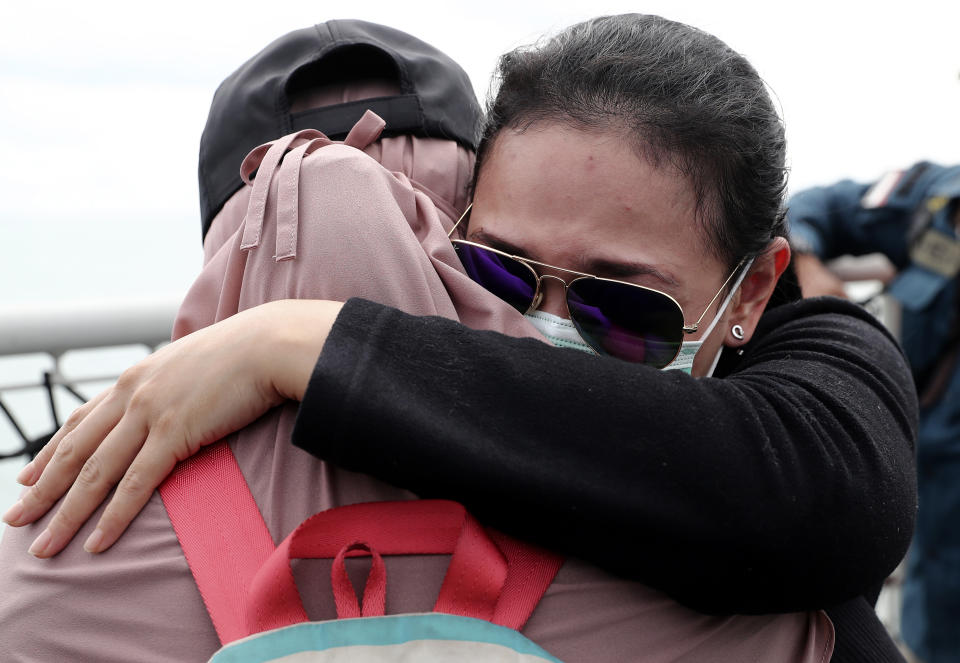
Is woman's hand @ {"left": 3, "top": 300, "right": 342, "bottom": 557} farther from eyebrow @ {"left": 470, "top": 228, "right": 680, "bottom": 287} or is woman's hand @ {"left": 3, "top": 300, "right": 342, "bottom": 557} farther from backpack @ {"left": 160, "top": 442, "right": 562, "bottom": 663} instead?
eyebrow @ {"left": 470, "top": 228, "right": 680, "bottom": 287}

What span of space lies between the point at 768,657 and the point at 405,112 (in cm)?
100

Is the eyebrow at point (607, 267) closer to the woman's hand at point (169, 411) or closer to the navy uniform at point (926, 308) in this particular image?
the woman's hand at point (169, 411)

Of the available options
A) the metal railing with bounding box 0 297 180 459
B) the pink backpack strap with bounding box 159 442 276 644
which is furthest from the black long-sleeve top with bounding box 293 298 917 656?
the metal railing with bounding box 0 297 180 459

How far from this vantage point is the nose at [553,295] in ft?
4.70

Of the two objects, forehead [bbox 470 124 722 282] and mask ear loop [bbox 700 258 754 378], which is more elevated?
forehead [bbox 470 124 722 282]

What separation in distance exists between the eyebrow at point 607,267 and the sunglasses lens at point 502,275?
0.11ft

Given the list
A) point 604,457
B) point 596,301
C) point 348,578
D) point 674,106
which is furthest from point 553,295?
point 348,578

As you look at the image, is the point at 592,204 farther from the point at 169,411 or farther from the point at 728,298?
the point at 169,411

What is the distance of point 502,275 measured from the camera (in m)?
1.41

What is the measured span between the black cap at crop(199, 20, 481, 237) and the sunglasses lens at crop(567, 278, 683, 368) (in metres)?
0.43

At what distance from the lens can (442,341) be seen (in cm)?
108

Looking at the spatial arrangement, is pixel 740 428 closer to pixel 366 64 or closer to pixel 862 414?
pixel 862 414

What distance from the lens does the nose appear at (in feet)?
4.70

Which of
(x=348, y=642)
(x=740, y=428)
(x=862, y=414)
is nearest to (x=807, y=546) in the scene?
(x=740, y=428)
